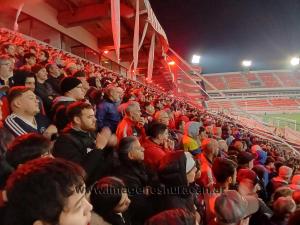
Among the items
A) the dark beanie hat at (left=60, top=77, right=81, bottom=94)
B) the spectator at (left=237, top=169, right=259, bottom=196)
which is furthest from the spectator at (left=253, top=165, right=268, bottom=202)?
the dark beanie hat at (left=60, top=77, right=81, bottom=94)

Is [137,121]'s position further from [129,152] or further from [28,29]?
[28,29]

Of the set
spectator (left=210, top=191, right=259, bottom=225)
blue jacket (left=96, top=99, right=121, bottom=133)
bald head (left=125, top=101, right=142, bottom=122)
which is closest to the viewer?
spectator (left=210, top=191, right=259, bottom=225)

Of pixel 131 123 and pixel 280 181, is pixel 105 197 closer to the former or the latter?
pixel 131 123

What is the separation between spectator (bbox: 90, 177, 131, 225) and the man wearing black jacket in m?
0.38

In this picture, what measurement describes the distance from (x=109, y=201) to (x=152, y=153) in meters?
1.48

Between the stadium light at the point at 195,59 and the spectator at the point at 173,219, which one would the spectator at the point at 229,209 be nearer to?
the spectator at the point at 173,219

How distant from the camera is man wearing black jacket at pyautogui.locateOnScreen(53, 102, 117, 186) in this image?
2527mm

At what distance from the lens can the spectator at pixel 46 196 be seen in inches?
47.1

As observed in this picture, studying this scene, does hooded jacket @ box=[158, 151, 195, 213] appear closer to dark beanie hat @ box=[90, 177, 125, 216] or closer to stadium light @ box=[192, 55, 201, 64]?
dark beanie hat @ box=[90, 177, 125, 216]

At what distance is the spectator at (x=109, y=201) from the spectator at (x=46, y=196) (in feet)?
2.54

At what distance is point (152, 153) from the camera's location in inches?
140

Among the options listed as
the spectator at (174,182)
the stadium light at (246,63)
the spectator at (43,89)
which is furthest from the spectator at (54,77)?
the stadium light at (246,63)

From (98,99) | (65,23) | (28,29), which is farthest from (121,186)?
(65,23)

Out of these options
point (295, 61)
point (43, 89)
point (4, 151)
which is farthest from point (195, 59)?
point (4, 151)
